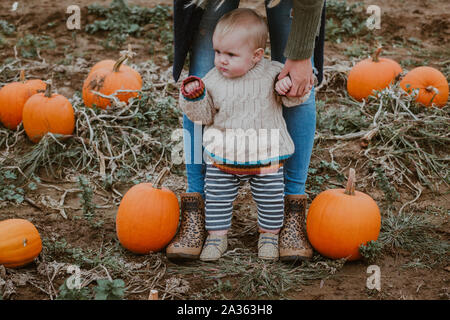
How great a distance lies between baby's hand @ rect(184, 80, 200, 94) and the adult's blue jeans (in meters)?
0.23

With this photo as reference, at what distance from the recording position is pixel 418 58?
17.8ft

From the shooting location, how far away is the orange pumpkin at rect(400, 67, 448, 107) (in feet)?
13.8

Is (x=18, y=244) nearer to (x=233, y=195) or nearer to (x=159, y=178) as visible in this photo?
(x=159, y=178)

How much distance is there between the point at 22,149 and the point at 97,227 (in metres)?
1.26

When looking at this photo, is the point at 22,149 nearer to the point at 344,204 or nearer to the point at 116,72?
the point at 116,72

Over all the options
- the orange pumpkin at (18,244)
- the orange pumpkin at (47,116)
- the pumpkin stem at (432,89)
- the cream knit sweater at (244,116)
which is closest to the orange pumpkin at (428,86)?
the pumpkin stem at (432,89)

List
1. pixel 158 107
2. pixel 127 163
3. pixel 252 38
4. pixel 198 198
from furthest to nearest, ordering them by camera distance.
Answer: pixel 158 107
pixel 127 163
pixel 198 198
pixel 252 38

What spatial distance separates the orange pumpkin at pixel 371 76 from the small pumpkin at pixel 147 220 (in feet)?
7.58

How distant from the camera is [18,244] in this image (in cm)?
242

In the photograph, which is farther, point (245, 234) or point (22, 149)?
point (22, 149)

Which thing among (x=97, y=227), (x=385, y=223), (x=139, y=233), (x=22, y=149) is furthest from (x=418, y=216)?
(x=22, y=149)

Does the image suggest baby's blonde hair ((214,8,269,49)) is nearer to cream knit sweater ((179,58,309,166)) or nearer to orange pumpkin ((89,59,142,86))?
cream knit sweater ((179,58,309,166))

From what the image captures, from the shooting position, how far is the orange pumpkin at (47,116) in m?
3.73

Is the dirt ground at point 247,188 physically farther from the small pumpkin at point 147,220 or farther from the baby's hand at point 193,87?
the baby's hand at point 193,87
